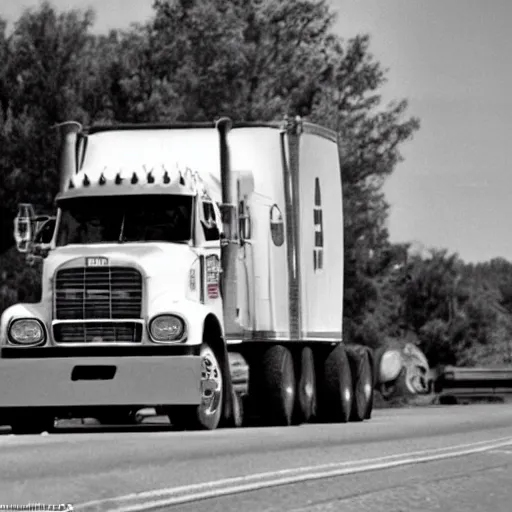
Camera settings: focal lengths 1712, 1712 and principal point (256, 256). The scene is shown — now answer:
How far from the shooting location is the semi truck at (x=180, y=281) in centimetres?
2070

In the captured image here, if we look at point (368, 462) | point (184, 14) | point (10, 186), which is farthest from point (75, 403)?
point (184, 14)

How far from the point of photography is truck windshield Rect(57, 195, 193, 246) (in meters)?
22.0

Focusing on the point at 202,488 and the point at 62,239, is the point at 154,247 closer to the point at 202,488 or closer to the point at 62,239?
the point at 62,239

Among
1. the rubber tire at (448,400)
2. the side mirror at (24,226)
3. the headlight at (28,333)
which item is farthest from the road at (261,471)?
the rubber tire at (448,400)

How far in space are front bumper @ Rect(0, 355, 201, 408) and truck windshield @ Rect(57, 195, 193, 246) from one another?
1931 mm

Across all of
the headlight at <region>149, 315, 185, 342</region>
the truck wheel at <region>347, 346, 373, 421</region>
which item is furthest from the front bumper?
the truck wheel at <region>347, 346, 373, 421</region>

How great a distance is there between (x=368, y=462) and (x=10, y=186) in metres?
27.8

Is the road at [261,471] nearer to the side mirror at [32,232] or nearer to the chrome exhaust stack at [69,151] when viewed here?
the side mirror at [32,232]

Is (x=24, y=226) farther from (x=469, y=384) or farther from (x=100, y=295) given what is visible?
(x=469, y=384)

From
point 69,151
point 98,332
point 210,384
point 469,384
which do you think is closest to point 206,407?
point 210,384

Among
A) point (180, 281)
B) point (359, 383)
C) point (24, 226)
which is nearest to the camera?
point (180, 281)

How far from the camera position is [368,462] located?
14.6m

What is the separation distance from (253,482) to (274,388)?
449 inches

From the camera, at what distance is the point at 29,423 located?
848 inches
